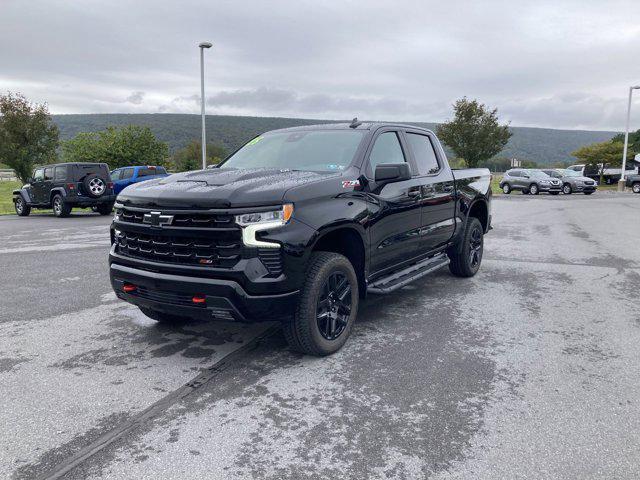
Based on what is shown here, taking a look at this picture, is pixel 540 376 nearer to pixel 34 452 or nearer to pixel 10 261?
pixel 34 452

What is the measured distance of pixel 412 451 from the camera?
9.17 feet

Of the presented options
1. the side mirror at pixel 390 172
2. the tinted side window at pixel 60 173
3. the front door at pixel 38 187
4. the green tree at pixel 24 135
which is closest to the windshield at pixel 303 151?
the side mirror at pixel 390 172

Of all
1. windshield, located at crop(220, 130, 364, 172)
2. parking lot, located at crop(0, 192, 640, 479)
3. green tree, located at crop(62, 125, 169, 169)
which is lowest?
parking lot, located at crop(0, 192, 640, 479)

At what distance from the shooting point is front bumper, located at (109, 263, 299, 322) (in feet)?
11.8

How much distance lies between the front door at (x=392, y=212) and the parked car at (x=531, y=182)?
3055cm

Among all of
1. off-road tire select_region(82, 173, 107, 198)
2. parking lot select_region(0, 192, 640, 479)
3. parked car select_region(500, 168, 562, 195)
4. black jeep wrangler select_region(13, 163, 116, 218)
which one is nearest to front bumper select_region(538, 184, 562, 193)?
parked car select_region(500, 168, 562, 195)

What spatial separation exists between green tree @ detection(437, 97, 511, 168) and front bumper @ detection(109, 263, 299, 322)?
45706 mm

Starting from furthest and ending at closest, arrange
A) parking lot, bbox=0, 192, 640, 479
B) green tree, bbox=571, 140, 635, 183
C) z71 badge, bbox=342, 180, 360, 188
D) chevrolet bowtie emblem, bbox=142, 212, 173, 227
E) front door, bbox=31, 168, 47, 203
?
green tree, bbox=571, 140, 635, 183
front door, bbox=31, 168, 47, 203
z71 badge, bbox=342, 180, 360, 188
chevrolet bowtie emblem, bbox=142, 212, 173, 227
parking lot, bbox=0, 192, 640, 479

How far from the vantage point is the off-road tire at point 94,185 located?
57.0 feet

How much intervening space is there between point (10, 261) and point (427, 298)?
6805 millimetres

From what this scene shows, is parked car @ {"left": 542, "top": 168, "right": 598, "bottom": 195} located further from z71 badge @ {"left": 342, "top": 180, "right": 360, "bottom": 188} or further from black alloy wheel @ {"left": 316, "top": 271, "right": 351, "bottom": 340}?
black alloy wheel @ {"left": 316, "top": 271, "right": 351, "bottom": 340}

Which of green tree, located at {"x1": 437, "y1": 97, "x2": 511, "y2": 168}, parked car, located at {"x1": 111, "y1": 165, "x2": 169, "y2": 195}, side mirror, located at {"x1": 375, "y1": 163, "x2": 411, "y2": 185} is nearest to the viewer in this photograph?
side mirror, located at {"x1": 375, "y1": 163, "x2": 411, "y2": 185}

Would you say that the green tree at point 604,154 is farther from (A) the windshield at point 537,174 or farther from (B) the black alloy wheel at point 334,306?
(B) the black alloy wheel at point 334,306

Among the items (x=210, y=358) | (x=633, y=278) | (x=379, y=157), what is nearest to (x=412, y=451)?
(x=210, y=358)
